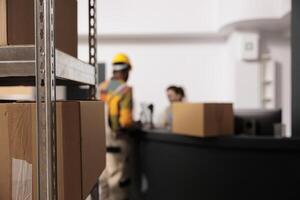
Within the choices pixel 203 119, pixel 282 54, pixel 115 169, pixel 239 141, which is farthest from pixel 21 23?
pixel 282 54

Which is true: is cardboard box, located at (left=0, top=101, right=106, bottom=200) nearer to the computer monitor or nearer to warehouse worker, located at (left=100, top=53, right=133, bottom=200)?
the computer monitor

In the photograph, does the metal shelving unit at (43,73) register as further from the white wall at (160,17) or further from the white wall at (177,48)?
the white wall at (160,17)

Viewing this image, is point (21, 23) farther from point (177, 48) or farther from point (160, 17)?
point (177, 48)

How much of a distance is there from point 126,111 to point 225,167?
1.12 metres

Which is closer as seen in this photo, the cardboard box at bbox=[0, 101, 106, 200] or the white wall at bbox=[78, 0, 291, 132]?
the cardboard box at bbox=[0, 101, 106, 200]

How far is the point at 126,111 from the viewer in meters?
3.30

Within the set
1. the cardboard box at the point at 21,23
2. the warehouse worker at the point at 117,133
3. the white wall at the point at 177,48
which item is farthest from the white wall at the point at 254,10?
the cardboard box at the point at 21,23

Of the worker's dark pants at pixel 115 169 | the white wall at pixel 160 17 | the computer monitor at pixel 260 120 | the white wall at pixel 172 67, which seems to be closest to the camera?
the computer monitor at pixel 260 120

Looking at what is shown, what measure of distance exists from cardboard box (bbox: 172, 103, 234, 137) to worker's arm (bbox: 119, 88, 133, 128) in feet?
1.97

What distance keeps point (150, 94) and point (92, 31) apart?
4.32m

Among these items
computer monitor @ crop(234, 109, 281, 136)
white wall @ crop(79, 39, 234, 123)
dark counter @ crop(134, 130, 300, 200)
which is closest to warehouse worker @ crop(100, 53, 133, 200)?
dark counter @ crop(134, 130, 300, 200)

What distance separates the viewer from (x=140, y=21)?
5520 millimetres

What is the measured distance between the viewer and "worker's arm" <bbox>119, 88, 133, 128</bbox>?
10.8ft

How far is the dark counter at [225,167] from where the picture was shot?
2449 mm
